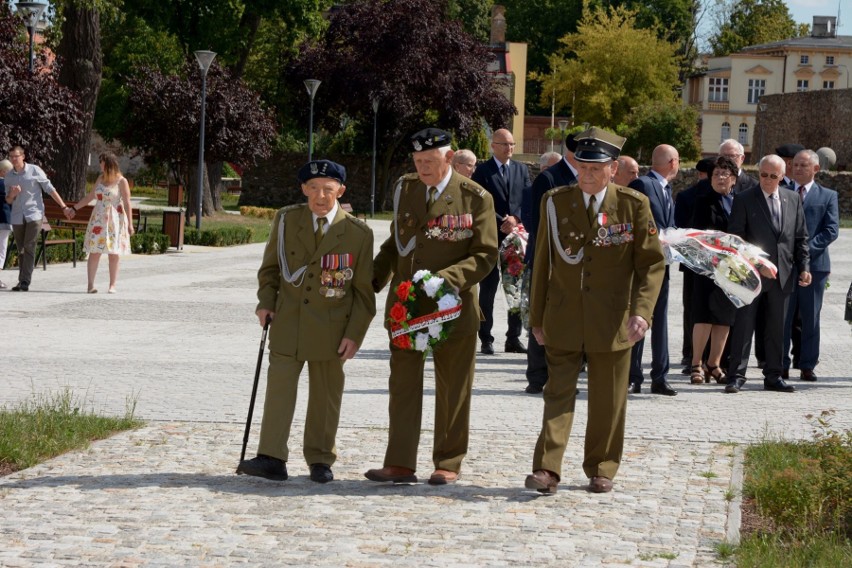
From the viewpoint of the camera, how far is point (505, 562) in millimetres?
5648

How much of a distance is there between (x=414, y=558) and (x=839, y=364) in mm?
8070

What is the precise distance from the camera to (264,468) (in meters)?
7.05

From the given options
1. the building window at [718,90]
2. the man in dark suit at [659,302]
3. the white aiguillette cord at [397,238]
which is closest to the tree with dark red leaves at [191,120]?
the man in dark suit at [659,302]

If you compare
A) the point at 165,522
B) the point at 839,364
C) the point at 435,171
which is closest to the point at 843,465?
the point at 435,171

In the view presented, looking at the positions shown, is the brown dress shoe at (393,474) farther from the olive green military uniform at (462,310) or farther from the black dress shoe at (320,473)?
the black dress shoe at (320,473)

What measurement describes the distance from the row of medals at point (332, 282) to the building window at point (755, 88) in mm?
103304

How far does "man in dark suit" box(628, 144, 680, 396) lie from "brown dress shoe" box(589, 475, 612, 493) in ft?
11.8

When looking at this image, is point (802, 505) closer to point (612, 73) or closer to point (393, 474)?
point (393, 474)

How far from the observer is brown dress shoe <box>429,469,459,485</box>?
23.4 feet

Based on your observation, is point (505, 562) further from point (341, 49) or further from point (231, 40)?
point (341, 49)

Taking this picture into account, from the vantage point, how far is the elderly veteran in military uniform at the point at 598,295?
7.06 metres

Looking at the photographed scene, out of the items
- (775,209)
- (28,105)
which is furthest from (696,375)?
(28,105)

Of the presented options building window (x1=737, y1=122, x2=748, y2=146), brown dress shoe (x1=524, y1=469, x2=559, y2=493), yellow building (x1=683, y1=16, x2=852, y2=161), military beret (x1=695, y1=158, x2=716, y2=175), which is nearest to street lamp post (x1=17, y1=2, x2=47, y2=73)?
military beret (x1=695, y1=158, x2=716, y2=175)

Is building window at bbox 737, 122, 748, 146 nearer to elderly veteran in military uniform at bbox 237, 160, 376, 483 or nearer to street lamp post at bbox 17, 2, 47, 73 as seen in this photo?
street lamp post at bbox 17, 2, 47, 73
